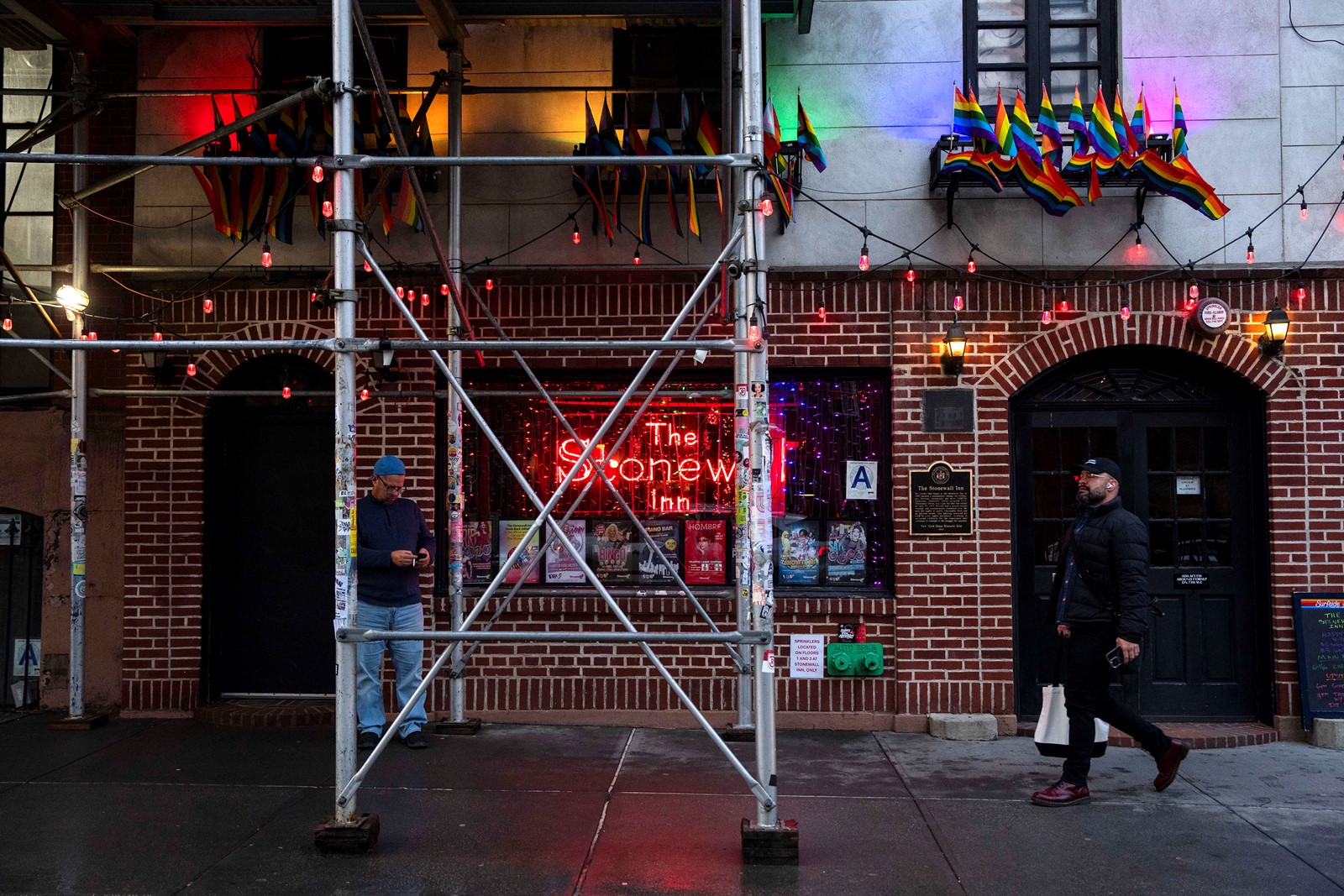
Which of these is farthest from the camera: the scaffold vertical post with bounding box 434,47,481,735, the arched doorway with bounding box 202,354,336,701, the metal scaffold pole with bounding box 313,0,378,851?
the arched doorway with bounding box 202,354,336,701

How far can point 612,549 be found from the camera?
8594 millimetres

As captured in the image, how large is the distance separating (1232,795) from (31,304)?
9156 millimetres

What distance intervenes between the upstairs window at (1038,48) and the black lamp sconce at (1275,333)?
6.80ft

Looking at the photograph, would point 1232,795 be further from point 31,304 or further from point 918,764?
point 31,304

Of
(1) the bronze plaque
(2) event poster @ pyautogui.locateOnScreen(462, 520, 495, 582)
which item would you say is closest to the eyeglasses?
(2) event poster @ pyautogui.locateOnScreen(462, 520, 495, 582)

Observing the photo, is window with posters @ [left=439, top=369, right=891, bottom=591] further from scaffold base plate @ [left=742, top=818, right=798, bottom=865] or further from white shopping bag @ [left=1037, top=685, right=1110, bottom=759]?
scaffold base plate @ [left=742, top=818, right=798, bottom=865]

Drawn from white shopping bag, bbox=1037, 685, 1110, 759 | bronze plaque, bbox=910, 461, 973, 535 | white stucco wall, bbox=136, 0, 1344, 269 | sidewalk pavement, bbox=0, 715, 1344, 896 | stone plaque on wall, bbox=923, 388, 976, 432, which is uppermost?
white stucco wall, bbox=136, 0, 1344, 269

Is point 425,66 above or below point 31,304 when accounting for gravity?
above

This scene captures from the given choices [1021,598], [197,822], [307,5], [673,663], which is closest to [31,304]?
[307,5]

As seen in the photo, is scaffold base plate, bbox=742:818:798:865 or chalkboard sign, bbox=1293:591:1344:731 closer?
scaffold base plate, bbox=742:818:798:865

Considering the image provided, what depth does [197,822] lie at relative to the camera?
5953 millimetres

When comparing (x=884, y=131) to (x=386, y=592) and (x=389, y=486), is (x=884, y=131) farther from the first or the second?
(x=386, y=592)

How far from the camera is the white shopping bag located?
6516 mm

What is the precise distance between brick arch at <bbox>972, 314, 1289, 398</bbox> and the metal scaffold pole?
15.6 feet
